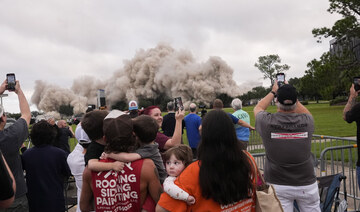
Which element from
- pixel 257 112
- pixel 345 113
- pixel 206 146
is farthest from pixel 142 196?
pixel 345 113

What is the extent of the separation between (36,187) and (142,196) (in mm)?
1709

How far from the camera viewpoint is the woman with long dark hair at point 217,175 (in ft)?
5.91

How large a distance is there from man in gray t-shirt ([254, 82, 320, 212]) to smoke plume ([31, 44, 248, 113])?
42.7 meters

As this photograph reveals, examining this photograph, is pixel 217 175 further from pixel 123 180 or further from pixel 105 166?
pixel 105 166

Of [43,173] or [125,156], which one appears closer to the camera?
[125,156]

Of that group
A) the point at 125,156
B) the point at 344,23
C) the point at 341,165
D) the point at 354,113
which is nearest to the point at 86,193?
the point at 125,156

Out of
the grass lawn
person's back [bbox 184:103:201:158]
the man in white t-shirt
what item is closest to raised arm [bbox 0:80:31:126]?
the man in white t-shirt

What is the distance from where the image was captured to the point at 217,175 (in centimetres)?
180

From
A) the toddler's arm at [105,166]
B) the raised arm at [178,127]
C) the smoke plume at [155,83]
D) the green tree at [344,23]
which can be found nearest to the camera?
the toddler's arm at [105,166]

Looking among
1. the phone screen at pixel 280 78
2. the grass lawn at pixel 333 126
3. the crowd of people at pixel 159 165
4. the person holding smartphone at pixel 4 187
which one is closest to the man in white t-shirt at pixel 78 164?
the crowd of people at pixel 159 165

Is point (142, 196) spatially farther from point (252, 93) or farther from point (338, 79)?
point (252, 93)

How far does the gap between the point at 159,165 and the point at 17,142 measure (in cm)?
134

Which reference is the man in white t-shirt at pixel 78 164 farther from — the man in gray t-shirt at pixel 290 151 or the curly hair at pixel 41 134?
the man in gray t-shirt at pixel 290 151

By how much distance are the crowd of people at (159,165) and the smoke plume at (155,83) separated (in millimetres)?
42564
